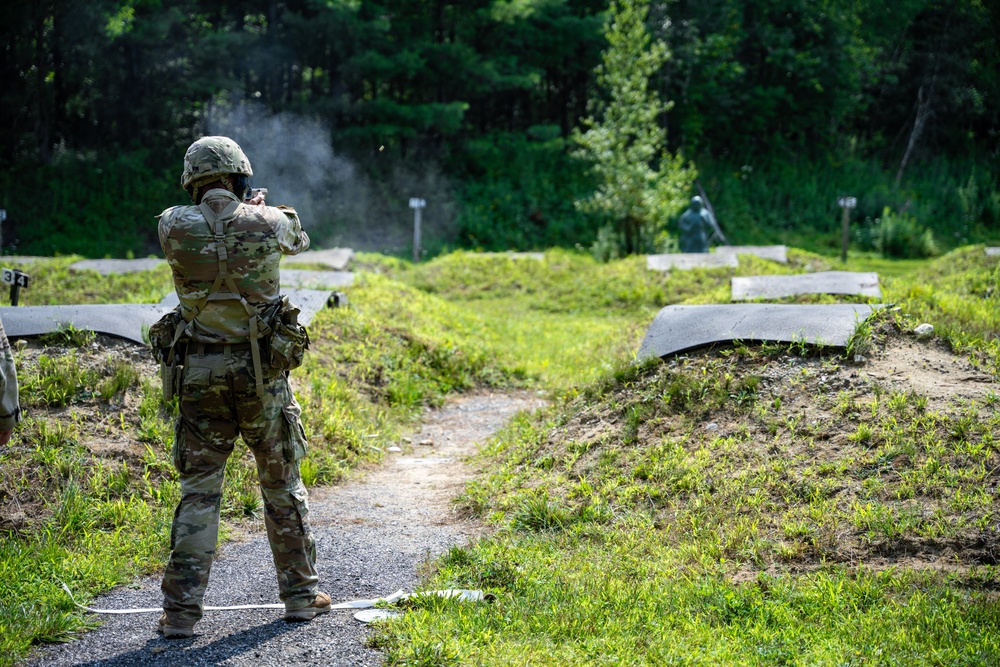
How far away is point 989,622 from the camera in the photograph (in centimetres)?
354

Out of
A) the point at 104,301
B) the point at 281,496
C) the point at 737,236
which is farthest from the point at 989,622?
the point at 737,236

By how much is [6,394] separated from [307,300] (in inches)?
204

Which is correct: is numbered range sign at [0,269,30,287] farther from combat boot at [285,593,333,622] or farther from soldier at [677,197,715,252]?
soldier at [677,197,715,252]

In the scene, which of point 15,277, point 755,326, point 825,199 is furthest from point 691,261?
point 825,199

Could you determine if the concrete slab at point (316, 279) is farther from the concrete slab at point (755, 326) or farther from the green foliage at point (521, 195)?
the green foliage at point (521, 195)

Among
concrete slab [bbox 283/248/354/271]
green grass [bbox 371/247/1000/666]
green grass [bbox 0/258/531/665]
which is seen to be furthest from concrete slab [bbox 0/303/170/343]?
concrete slab [bbox 283/248/354/271]

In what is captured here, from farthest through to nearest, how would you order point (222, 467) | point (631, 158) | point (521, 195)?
point (521, 195)
point (631, 158)
point (222, 467)

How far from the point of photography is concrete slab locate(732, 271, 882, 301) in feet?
28.6

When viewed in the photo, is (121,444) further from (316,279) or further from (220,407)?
(316,279)

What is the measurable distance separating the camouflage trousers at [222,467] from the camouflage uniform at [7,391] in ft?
2.04

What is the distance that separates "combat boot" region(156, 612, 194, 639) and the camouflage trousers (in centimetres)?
2

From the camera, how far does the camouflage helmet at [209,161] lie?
3729mm

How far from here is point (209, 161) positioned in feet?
12.2

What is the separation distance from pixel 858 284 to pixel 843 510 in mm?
4772
